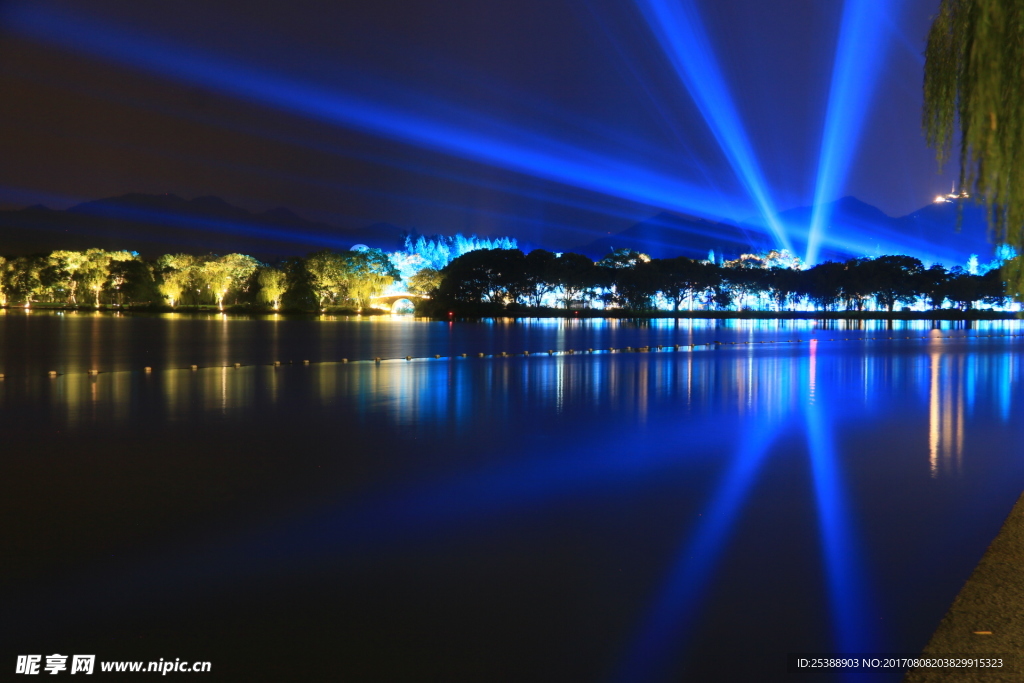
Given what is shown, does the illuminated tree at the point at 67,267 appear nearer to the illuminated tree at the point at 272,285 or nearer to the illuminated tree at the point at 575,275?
the illuminated tree at the point at 272,285

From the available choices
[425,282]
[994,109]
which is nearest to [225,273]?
[425,282]

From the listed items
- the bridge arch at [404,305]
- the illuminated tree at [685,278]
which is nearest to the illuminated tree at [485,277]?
the bridge arch at [404,305]

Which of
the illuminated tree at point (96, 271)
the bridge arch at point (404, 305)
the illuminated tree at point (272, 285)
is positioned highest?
the illuminated tree at point (96, 271)

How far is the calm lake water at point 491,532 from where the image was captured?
4191 millimetres

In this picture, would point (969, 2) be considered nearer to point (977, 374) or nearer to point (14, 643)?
point (14, 643)

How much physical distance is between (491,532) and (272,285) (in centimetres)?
10565

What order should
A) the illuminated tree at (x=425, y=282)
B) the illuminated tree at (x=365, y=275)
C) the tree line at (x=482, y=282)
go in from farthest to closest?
the illuminated tree at (x=425, y=282), the tree line at (x=482, y=282), the illuminated tree at (x=365, y=275)

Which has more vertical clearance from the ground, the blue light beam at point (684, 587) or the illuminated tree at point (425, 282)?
the illuminated tree at point (425, 282)

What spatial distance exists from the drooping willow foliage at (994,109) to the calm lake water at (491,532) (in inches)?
99.7

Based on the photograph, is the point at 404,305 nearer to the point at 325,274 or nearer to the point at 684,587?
the point at 325,274

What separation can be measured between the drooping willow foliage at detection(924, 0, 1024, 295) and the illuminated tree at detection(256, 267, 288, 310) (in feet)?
346

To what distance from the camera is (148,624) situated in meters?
4.34

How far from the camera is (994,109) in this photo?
600 centimetres

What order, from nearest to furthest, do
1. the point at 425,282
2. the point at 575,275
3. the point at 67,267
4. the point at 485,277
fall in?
the point at 485,277
the point at 575,275
the point at 67,267
the point at 425,282
